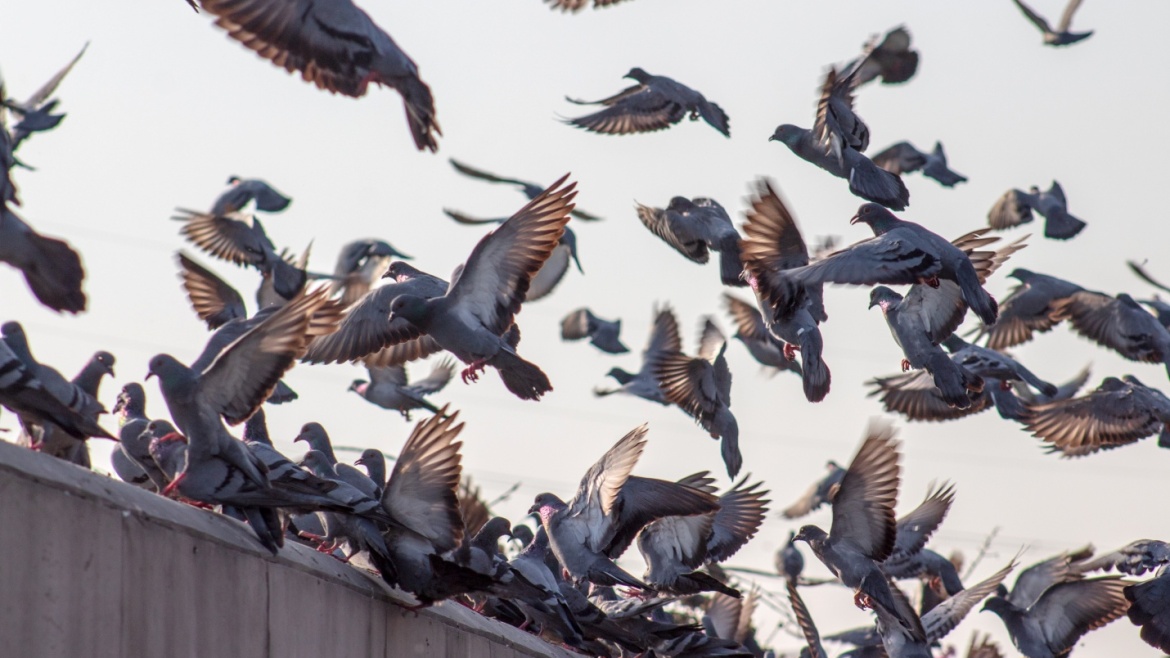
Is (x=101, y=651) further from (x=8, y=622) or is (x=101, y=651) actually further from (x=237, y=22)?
(x=237, y=22)

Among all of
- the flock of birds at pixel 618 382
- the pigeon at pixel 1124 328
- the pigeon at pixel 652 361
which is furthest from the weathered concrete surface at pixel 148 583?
the pigeon at pixel 1124 328

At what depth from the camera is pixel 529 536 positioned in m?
15.6

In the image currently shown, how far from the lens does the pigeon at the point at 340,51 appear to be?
347 inches

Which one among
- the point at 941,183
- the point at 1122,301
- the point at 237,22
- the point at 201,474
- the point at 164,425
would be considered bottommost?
the point at 201,474

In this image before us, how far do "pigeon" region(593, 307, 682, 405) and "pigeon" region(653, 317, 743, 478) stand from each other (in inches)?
60.4

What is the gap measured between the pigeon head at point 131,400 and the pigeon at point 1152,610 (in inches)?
304

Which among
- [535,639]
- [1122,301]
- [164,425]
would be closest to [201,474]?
[164,425]

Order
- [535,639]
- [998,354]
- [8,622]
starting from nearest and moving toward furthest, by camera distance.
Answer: [8,622] → [535,639] → [998,354]

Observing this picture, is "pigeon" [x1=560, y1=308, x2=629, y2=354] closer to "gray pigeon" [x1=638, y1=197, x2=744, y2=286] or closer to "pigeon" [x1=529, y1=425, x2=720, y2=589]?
"gray pigeon" [x1=638, y1=197, x2=744, y2=286]

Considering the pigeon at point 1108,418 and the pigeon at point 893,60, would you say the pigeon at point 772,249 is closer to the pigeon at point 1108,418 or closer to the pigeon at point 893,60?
the pigeon at point 893,60

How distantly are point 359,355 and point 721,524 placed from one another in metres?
3.88

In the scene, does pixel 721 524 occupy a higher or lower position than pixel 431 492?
higher

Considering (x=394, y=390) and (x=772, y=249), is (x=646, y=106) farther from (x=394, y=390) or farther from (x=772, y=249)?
(x=772, y=249)

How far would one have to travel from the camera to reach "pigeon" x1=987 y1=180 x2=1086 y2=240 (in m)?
18.9
